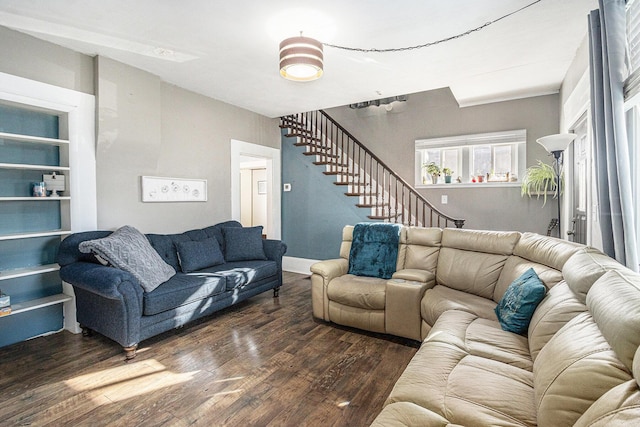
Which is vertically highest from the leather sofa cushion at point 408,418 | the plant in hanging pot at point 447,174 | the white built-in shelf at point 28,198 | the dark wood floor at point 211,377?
the plant in hanging pot at point 447,174

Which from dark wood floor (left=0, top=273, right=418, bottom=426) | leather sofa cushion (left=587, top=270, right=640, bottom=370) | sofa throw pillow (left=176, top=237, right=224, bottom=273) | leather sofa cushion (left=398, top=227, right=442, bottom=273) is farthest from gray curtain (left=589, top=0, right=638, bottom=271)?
sofa throw pillow (left=176, top=237, right=224, bottom=273)

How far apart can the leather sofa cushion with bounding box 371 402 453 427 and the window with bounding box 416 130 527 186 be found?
4.58 meters

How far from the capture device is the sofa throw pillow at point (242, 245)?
4.02 m

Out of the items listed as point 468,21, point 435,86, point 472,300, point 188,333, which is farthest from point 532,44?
point 188,333

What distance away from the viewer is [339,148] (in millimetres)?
6117

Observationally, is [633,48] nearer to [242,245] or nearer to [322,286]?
[322,286]

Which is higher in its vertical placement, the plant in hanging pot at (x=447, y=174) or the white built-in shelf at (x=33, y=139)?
the white built-in shelf at (x=33, y=139)

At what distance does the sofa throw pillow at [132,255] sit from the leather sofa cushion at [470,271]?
2662 millimetres

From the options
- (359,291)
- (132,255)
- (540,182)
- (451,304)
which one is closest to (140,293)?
(132,255)

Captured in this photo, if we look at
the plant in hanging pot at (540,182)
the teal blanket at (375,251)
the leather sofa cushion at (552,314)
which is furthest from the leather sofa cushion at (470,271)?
the plant in hanging pot at (540,182)

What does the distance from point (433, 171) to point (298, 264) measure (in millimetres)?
2830

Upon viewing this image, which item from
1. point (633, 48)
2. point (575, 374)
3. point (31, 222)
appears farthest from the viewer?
point (31, 222)

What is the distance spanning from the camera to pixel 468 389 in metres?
1.34

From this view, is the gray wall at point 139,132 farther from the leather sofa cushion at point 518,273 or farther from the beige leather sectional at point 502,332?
the leather sofa cushion at point 518,273
